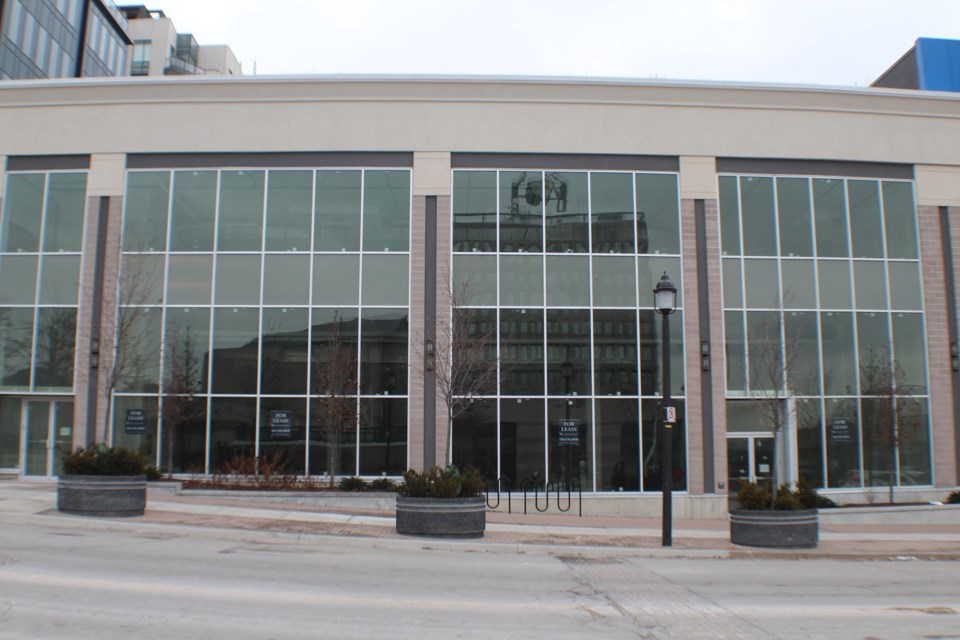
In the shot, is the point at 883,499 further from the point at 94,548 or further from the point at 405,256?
the point at 94,548

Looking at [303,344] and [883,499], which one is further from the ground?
[303,344]

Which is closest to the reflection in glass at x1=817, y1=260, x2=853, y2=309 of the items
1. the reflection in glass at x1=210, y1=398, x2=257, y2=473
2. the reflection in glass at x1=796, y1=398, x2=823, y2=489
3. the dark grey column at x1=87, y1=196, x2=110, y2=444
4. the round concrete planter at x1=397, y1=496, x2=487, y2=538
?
the reflection in glass at x1=796, y1=398, x2=823, y2=489

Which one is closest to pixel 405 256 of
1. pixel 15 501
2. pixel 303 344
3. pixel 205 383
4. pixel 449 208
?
pixel 449 208

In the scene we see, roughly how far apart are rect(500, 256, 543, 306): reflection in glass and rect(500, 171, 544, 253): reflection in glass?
345 millimetres

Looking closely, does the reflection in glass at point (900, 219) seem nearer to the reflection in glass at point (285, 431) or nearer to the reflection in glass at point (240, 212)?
the reflection in glass at point (285, 431)

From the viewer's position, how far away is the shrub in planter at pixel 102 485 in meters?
16.2

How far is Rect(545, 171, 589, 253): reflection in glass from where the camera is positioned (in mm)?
23641

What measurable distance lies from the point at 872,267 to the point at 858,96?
5.37 meters

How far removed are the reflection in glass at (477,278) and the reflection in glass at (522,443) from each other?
10.1ft

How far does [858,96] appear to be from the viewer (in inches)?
963

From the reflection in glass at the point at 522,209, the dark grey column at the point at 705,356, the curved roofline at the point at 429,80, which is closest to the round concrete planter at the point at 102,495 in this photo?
the reflection in glass at the point at 522,209

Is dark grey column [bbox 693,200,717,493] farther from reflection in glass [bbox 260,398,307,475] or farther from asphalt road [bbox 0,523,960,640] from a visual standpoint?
reflection in glass [bbox 260,398,307,475]

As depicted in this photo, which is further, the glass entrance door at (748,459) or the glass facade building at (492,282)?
the glass entrance door at (748,459)

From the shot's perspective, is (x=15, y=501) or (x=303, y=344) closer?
(x=15, y=501)
